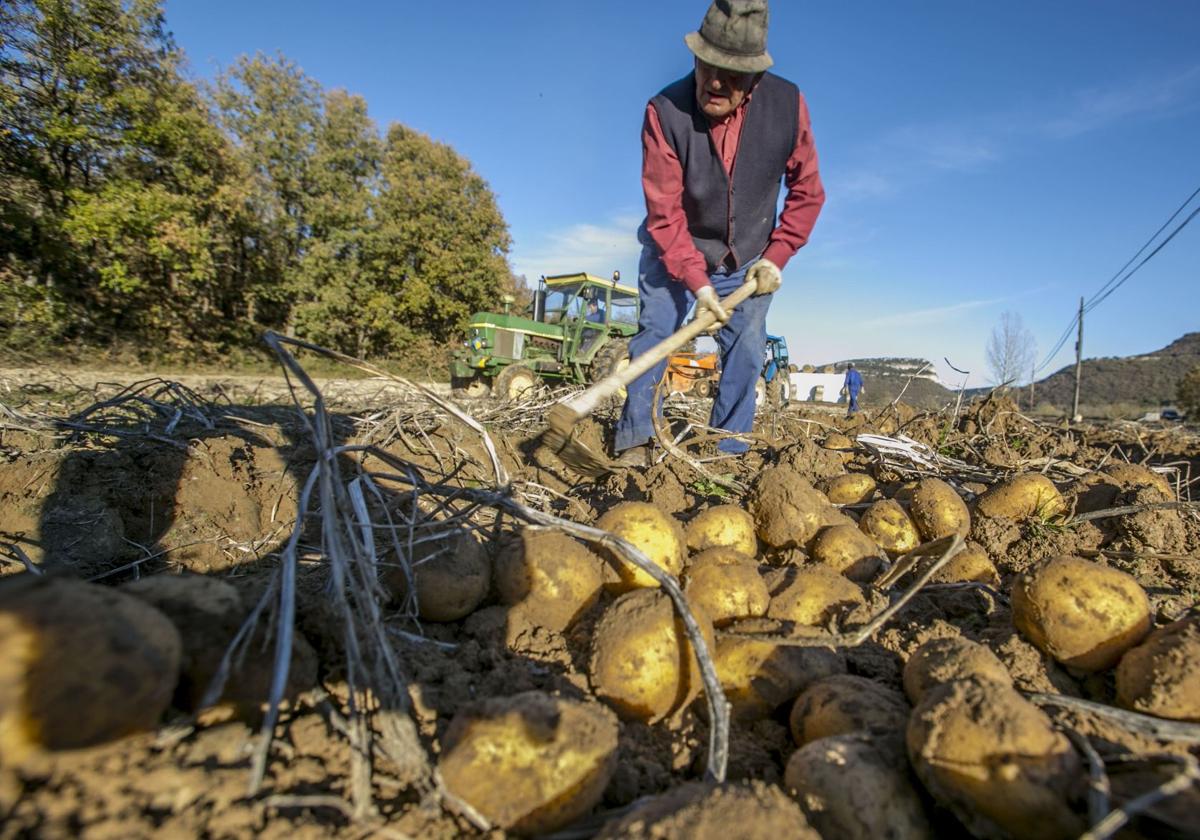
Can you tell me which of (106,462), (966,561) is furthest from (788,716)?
(106,462)

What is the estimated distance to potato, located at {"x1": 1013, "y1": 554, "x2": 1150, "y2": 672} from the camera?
5.02ft

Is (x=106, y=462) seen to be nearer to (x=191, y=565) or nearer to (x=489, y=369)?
(x=191, y=565)

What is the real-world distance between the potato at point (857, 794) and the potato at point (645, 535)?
0.73 meters

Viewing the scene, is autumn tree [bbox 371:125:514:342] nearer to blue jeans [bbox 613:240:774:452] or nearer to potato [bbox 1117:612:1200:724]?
blue jeans [bbox 613:240:774:452]

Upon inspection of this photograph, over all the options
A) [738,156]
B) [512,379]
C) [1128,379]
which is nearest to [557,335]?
[512,379]

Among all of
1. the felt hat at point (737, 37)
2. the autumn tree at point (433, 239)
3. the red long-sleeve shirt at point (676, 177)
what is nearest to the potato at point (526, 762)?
the red long-sleeve shirt at point (676, 177)

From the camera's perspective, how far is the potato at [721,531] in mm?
2146

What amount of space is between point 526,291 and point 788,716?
39757mm

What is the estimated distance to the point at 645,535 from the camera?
6.17 feet

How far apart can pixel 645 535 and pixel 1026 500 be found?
1770 millimetres

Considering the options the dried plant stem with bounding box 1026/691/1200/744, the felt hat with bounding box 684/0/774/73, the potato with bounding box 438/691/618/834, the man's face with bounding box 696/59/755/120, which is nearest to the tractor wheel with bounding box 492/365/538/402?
the man's face with bounding box 696/59/755/120

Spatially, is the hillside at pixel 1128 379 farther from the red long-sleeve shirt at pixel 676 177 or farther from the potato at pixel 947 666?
the potato at pixel 947 666

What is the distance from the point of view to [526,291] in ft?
131

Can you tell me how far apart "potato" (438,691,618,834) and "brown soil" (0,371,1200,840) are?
6 centimetres
